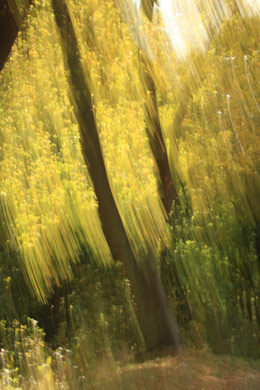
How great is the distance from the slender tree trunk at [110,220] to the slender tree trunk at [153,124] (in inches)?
27.2

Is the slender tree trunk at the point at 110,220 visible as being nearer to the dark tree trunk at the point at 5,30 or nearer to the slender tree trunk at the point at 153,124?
the slender tree trunk at the point at 153,124

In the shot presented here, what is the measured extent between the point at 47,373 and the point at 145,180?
2.46 m

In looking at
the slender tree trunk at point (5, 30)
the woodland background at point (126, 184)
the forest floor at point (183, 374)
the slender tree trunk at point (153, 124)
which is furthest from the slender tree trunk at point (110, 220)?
the slender tree trunk at point (5, 30)

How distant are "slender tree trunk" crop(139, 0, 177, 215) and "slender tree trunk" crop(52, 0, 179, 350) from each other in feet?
2.27

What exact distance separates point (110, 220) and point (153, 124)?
123 centimetres

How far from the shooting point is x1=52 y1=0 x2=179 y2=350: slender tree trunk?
221 inches

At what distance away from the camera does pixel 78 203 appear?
6.19 metres

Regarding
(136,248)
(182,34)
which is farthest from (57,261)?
(182,34)

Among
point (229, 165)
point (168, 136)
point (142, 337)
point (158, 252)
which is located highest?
point (168, 136)

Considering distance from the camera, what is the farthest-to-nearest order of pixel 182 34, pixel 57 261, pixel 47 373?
1. pixel 57 261
2. pixel 182 34
3. pixel 47 373

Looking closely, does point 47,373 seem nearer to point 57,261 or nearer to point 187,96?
point 57,261

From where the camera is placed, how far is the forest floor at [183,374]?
17.3 feet

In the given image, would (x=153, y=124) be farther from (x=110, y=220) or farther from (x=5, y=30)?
(x=5, y=30)

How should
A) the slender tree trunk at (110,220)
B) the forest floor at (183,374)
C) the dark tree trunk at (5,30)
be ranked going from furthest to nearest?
the slender tree trunk at (110,220)
the forest floor at (183,374)
the dark tree trunk at (5,30)
